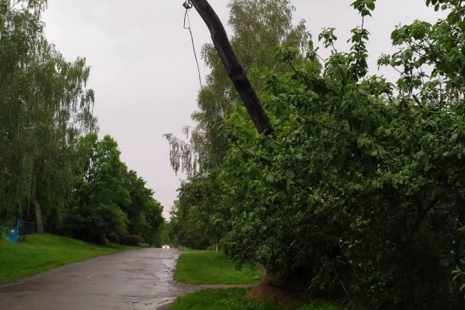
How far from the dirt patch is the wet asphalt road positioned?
9.04 feet

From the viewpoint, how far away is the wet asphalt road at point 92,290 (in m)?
15.0

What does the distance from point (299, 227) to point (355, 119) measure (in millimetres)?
1686

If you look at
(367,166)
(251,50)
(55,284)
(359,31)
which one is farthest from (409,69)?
(251,50)

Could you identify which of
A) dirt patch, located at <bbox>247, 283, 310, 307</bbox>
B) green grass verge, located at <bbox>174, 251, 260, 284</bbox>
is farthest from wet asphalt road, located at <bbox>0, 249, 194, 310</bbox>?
dirt patch, located at <bbox>247, 283, 310, 307</bbox>

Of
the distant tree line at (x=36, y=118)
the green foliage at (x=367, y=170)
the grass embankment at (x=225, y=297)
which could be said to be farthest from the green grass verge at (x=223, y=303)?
the distant tree line at (x=36, y=118)

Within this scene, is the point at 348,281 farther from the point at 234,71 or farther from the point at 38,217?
the point at 38,217

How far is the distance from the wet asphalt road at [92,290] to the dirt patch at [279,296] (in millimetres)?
2754

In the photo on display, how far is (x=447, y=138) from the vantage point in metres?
5.31

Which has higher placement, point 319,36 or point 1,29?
point 1,29

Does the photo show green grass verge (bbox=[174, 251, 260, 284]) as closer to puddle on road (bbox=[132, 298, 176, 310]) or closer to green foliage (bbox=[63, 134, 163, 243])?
puddle on road (bbox=[132, 298, 176, 310])

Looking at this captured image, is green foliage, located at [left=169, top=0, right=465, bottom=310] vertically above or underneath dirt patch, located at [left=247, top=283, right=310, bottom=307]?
above

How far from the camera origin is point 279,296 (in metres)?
14.4

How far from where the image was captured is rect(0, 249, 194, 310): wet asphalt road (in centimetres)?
1503

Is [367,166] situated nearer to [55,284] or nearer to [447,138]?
[447,138]
